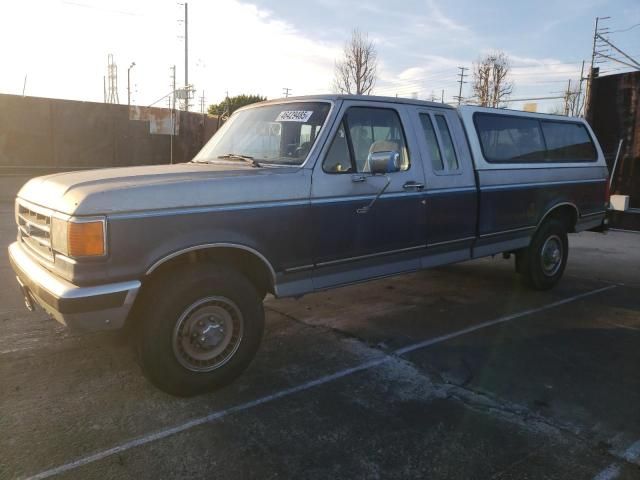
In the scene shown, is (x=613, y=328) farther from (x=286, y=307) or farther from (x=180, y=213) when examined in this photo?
(x=180, y=213)

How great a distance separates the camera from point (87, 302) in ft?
9.96

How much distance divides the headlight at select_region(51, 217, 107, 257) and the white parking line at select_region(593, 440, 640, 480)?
3035 millimetres

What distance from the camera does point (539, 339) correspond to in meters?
4.79

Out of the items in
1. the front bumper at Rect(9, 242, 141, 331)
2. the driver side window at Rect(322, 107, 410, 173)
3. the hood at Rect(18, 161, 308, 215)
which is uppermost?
the driver side window at Rect(322, 107, 410, 173)

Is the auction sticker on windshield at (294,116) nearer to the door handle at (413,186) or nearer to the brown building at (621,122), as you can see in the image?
the door handle at (413,186)

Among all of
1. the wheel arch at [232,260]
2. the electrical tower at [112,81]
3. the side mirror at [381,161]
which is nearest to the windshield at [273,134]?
the side mirror at [381,161]

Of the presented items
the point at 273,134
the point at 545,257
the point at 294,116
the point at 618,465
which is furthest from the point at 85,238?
the point at 545,257

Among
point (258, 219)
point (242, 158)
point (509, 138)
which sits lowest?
point (258, 219)

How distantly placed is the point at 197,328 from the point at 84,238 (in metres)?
0.96

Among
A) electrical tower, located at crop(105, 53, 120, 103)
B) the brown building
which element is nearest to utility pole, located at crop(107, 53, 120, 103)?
electrical tower, located at crop(105, 53, 120, 103)

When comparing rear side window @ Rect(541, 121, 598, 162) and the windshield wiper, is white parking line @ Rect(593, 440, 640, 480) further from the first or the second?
rear side window @ Rect(541, 121, 598, 162)

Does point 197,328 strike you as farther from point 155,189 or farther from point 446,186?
point 446,186

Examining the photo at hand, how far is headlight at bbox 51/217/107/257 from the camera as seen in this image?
118 inches

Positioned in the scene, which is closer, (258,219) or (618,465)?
(618,465)
